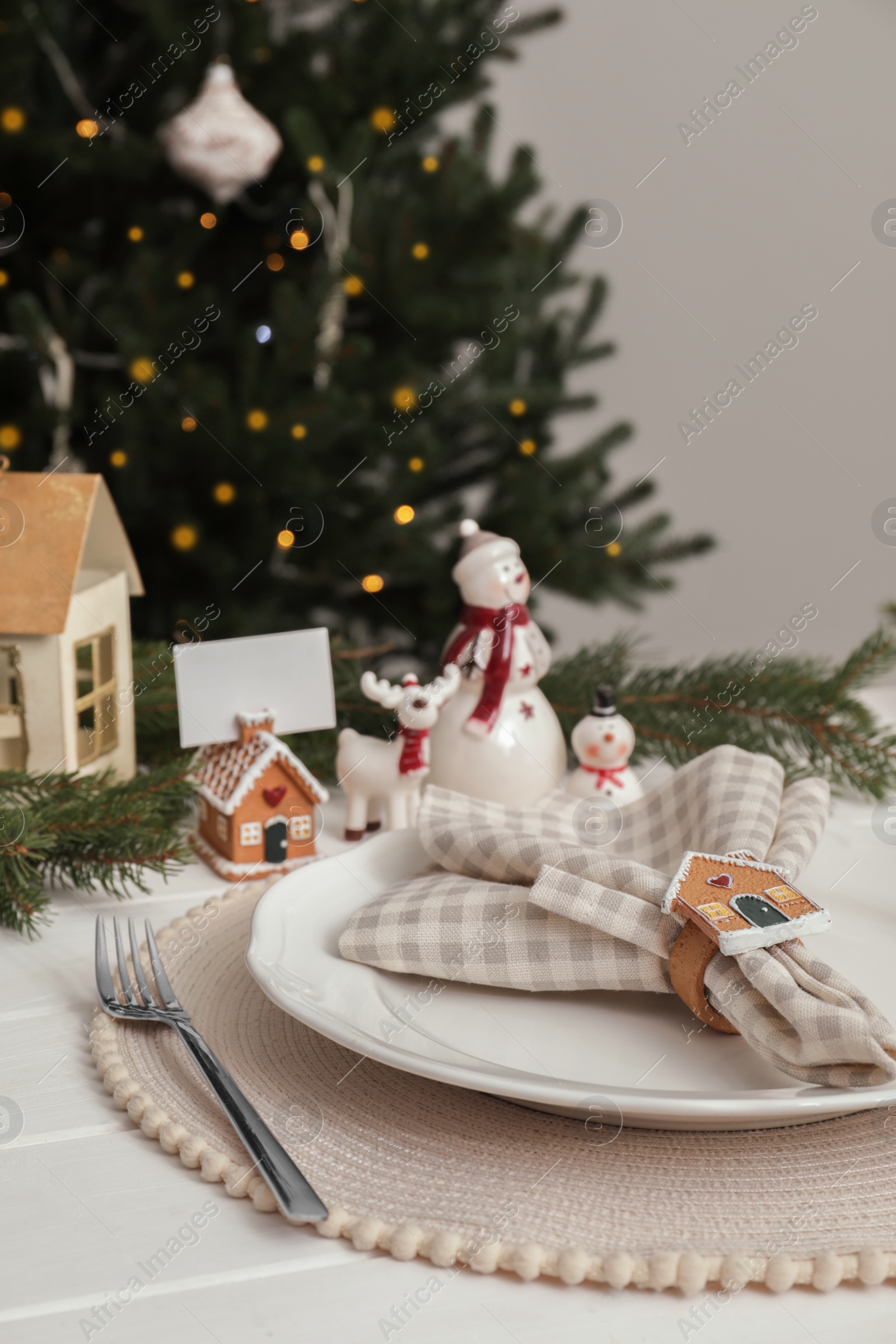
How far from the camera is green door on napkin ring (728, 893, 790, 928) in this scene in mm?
565

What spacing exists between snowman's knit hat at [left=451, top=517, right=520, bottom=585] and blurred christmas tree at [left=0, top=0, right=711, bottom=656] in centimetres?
44

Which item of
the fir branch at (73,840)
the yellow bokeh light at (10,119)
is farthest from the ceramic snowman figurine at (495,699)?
the yellow bokeh light at (10,119)

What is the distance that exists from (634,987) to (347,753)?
0.42 m

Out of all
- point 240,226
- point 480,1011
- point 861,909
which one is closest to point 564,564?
point 240,226

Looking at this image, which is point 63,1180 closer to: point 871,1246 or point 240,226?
point 871,1246

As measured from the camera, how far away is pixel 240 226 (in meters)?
1.53

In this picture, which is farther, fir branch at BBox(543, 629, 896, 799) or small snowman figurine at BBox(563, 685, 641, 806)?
fir branch at BBox(543, 629, 896, 799)

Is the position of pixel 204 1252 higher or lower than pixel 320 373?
lower

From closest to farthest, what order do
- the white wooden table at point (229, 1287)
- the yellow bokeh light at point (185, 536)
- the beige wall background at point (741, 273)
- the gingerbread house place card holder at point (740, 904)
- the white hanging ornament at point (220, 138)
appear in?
the white wooden table at point (229, 1287), the gingerbread house place card holder at point (740, 904), the white hanging ornament at point (220, 138), the yellow bokeh light at point (185, 536), the beige wall background at point (741, 273)

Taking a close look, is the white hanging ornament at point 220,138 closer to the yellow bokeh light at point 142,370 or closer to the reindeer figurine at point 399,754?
the yellow bokeh light at point 142,370

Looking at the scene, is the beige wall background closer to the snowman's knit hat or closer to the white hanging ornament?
the white hanging ornament

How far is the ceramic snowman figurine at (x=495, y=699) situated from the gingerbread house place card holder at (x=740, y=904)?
348 mm

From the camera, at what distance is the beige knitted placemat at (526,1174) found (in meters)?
0.47

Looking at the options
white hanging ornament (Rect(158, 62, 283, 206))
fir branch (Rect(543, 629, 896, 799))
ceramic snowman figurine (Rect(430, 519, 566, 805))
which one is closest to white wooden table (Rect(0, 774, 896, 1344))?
ceramic snowman figurine (Rect(430, 519, 566, 805))
